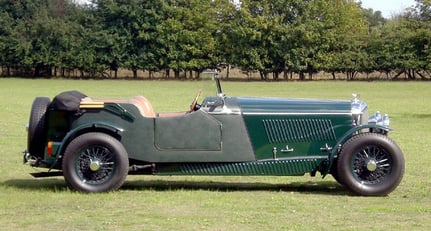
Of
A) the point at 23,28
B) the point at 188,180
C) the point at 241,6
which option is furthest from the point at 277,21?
the point at 188,180

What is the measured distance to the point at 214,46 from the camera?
7912 centimetres

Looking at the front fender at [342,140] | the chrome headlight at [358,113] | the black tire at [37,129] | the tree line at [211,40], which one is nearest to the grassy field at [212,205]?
the front fender at [342,140]

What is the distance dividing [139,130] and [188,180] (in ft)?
5.68

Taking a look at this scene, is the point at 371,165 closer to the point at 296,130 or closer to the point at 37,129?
the point at 296,130

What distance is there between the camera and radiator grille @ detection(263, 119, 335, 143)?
10.0 m

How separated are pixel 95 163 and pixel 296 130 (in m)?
2.60

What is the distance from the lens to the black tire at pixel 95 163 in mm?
9773

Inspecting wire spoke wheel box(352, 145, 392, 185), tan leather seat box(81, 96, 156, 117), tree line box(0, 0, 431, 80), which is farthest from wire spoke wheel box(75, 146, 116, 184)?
tree line box(0, 0, 431, 80)

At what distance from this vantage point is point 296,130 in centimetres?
1006

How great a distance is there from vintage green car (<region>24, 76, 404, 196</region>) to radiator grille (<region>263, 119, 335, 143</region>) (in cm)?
1

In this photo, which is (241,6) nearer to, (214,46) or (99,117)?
(214,46)

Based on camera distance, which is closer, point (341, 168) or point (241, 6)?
point (341, 168)

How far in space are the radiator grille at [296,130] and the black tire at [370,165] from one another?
1.40 ft

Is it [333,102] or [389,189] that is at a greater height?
[333,102]
